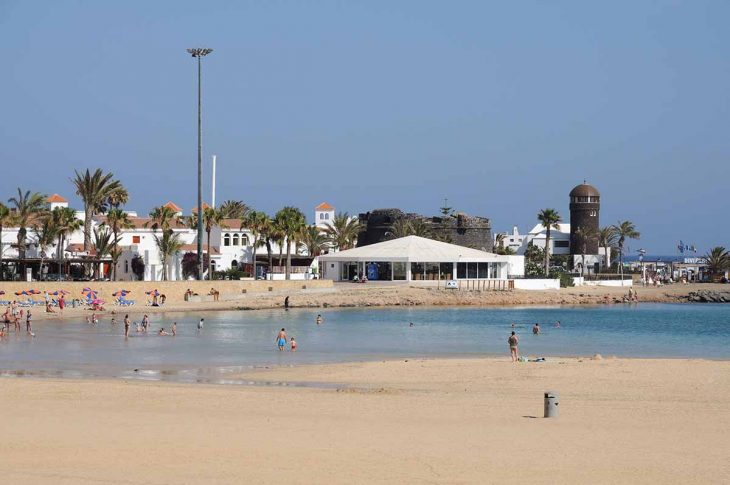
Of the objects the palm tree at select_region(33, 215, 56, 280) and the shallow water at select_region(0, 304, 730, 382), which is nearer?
the shallow water at select_region(0, 304, 730, 382)

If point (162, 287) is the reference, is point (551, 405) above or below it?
below

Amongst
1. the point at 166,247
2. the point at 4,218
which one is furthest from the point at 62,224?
the point at 166,247

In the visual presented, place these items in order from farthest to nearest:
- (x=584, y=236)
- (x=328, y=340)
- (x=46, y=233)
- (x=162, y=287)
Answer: (x=584, y=236) → (x=46, y=233) → (x=162, y=287) → (x=328, y=340)

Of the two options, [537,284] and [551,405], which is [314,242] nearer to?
[537,284]

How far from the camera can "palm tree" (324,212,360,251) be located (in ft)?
338

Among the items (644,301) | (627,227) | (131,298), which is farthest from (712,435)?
(627,227)

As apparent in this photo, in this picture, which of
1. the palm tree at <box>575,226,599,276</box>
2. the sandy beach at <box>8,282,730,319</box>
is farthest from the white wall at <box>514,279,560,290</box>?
the palm tree at <box>575,226,599,276</box>

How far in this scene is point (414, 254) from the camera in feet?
269

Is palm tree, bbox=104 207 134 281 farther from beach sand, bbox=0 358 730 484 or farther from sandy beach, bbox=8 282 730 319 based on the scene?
beach sand, bbox=0 358 730 484

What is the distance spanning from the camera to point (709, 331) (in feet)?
180

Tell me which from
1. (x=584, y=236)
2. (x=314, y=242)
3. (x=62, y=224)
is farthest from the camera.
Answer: (x=584, y=236)

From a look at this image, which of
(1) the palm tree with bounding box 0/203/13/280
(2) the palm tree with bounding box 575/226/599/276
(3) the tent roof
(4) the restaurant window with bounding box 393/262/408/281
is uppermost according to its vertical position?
(2) the palm tree with bounding box 575/226/599/276

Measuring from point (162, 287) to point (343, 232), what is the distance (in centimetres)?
4078

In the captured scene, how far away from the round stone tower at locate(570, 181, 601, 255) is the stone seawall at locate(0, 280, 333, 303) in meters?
50.2
